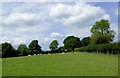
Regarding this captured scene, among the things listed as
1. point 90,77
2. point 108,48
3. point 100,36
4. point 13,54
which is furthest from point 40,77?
point 13,54

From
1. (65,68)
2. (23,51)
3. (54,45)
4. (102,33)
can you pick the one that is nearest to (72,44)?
(54,45)

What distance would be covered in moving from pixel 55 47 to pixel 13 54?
142 feet

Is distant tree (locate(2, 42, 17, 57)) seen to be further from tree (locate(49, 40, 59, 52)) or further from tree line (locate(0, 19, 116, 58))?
tree (locate(49, 40, 59, 52))

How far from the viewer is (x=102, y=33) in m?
45.8

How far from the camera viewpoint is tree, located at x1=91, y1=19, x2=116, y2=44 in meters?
42.4

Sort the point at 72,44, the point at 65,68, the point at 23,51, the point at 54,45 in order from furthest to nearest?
the point at 54,45, the point at 72,44, the point at 23,51, the point at 65,68

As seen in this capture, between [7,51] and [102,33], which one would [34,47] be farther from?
[102,33]

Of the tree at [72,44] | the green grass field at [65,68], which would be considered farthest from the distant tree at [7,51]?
the green grass field at [65,68]

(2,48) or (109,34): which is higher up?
(109,34)

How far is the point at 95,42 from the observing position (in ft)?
145

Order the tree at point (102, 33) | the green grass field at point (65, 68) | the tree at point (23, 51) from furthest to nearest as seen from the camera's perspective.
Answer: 1. the tree at point (23, 51)
2. the tree at point (102, 33)
3. the green grass field at point (65, 68)

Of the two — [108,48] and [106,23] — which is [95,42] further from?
[108,48]

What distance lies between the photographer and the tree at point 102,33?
4244cm

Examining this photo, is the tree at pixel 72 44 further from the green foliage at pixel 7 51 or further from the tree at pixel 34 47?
the green foliage at pixel 7 51
